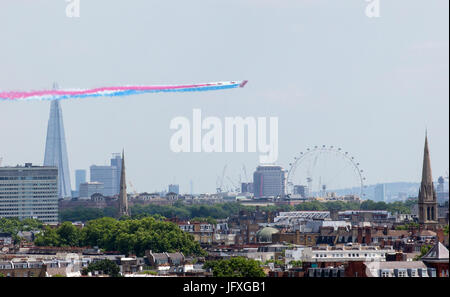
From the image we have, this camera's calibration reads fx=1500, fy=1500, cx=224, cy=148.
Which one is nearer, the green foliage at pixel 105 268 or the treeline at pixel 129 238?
the green foliage at pixel 105 268

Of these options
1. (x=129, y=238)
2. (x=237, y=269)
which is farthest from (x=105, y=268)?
(x=129, y=238)

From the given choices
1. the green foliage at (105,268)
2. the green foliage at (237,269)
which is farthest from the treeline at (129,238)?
the green foliage at (237,269)

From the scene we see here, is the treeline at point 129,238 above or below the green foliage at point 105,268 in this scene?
above

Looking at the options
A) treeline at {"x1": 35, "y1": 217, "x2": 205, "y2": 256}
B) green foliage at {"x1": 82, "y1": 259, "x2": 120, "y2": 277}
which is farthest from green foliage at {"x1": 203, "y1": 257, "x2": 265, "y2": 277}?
treeline at {"x1": 35, "y1": 217, "x2": 205, "y2": 256}

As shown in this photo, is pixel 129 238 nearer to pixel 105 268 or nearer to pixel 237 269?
pixel 105 268

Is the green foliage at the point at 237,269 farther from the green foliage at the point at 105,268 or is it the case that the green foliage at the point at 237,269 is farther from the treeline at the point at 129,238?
the treeline at the point at 129,238

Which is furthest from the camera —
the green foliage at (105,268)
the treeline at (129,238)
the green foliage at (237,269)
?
the treeline at (129,238)

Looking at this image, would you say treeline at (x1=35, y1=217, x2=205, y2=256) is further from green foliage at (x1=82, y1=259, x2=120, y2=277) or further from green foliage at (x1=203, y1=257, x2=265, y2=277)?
green foliage at (x1=203, y1=257, x2=265, y2=277)
